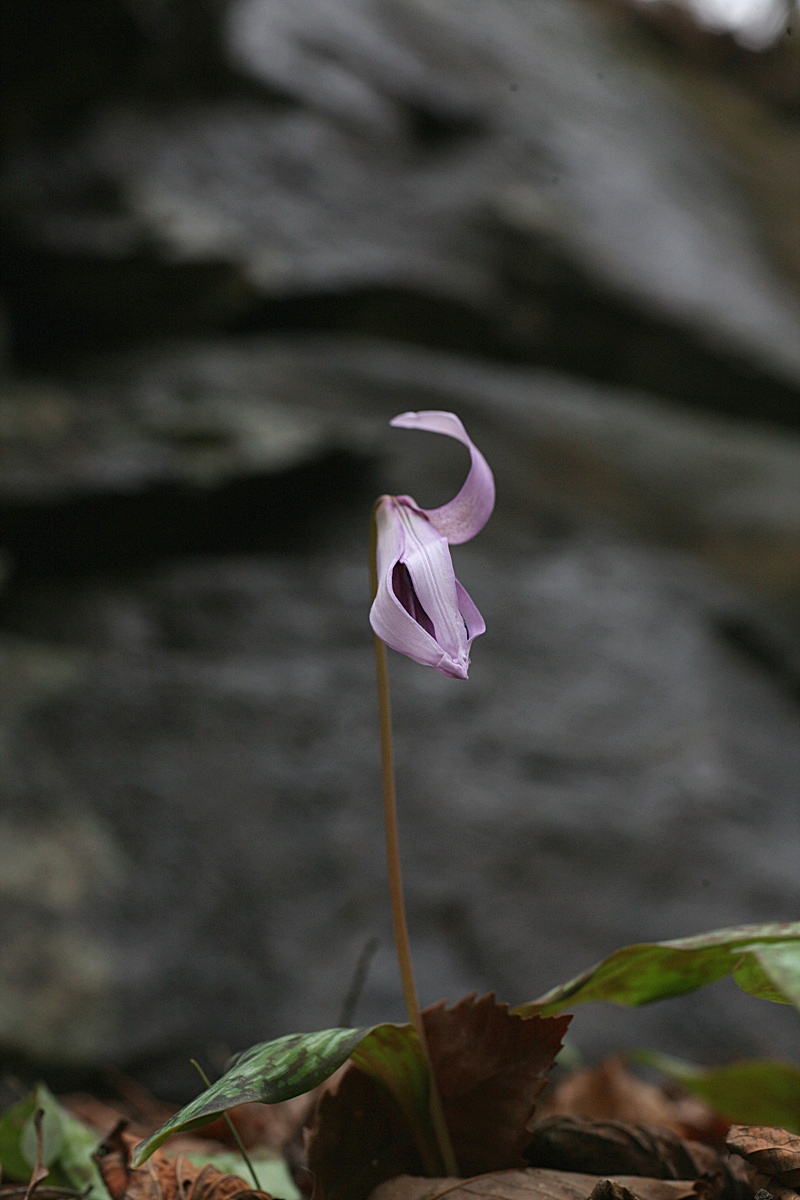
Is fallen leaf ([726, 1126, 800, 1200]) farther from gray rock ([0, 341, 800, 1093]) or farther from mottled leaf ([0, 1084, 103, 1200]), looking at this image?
gray rock ([0, 341, 800, 1093])

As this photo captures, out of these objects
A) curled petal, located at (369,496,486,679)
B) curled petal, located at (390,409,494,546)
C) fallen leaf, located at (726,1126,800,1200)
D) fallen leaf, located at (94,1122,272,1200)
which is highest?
curled petal, located at (390,409,494,546)

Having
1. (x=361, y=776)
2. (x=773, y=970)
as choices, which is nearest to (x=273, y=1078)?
(x=773, y=970)

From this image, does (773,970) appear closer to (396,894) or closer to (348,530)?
(396,894)

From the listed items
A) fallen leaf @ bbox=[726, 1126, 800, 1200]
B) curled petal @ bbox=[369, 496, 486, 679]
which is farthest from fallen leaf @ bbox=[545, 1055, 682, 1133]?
curled petal @ bbox=[369, 496, 486, 679]

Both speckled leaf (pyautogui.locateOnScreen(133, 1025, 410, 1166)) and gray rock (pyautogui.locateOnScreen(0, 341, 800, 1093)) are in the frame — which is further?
gray rock (pyautogui.locateOnScreen(0, 341, 800, 1093))

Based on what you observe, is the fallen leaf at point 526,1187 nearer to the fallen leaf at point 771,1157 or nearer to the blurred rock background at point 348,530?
the fallen leaf at point 771,1157

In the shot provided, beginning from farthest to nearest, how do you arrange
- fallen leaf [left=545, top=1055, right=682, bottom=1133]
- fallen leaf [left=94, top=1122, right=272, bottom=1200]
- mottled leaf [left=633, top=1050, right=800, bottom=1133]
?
fallen leaf [left=545, top=1055, right=682, bottom=1133] → mottled leaf [left=633, top=1050, right=800, bottom=1133] → fallen leaf [left=94, top=1122, right=272, bottom=1200]

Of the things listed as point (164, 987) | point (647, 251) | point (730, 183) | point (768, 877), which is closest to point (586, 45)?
point (730, 183)
